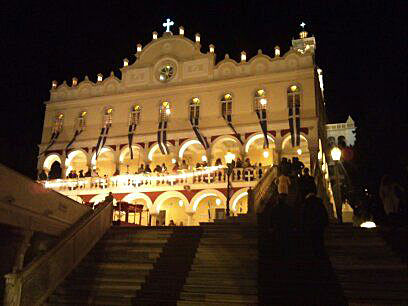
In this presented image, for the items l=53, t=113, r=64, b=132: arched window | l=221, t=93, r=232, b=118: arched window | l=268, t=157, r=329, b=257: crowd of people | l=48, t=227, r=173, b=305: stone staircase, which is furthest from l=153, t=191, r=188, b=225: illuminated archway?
l=268, t=157, r=329, b=257: crowd of people

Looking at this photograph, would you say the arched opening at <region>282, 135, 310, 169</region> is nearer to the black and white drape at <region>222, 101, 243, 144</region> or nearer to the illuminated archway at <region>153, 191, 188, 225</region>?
the black and white drape at <region>222, 101, 243, 144</region>

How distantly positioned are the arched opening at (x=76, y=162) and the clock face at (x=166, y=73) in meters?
8.05

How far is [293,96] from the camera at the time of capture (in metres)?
28.5

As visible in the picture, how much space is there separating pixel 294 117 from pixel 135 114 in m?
11.5

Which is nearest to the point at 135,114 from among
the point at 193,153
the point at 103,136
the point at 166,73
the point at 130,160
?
the point at 103,136

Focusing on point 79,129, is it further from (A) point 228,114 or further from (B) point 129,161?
(A) point 228,114

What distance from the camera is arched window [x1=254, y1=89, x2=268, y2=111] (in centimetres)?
2869

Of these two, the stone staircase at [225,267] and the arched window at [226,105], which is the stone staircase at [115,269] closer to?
the stone staircase at [225,267]

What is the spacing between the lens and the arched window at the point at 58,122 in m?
33.7

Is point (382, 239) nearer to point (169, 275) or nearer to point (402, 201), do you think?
point (402, 201)

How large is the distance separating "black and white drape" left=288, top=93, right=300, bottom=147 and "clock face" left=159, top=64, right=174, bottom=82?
29.4 feet

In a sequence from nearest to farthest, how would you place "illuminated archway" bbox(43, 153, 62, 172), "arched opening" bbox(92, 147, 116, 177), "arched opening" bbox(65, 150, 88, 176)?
"arched opening" bbox(65, 150, 88, 176) < "illuminated archway" bbox(43, 153, 62, 172) < "arched opening" bbox(92, 147, 116, 177)

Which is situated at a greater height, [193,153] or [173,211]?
[193,153]

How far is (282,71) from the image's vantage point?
28922mm
